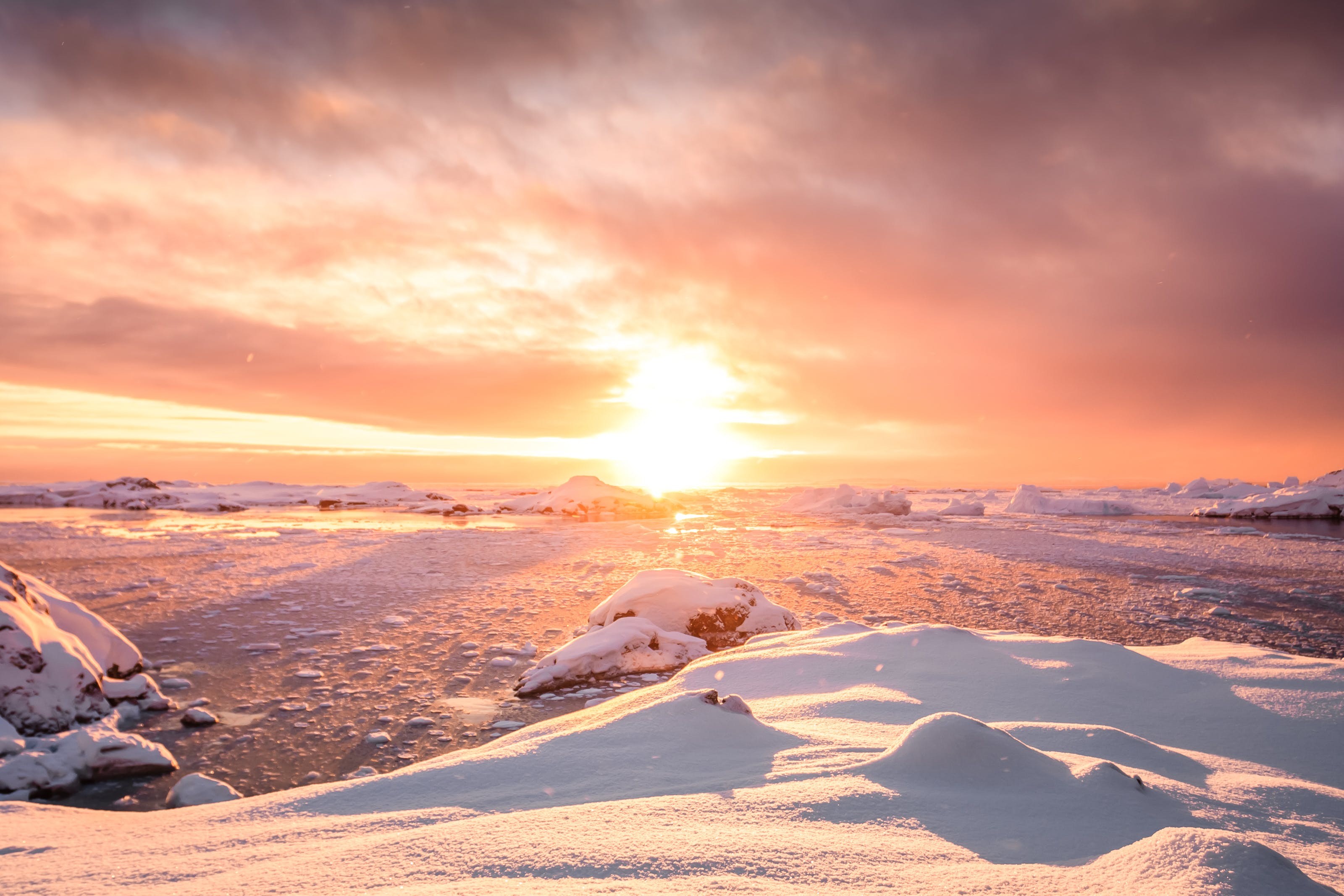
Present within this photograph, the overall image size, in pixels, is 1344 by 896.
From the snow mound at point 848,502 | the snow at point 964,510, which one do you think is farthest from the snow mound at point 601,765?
the snow at point 964,510

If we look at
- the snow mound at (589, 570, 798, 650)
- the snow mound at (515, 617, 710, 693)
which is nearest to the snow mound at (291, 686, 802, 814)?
the snow mound at (515, 617, 710, 693)

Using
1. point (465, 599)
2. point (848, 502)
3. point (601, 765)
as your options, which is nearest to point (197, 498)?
point (465, 599)

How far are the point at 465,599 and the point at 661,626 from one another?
3064 mm

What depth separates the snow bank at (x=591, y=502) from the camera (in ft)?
81.6

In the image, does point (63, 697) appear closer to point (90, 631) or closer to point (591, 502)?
point (90, 631)

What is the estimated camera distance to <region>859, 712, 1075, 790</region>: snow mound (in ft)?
6.39

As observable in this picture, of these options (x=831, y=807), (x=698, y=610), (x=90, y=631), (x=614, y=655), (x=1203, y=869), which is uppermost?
(x=1203, y=869)

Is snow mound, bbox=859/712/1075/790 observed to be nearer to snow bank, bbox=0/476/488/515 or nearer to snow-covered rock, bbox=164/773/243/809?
snow-covered rock, bbox=164/773/243/809

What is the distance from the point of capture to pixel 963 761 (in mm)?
2020

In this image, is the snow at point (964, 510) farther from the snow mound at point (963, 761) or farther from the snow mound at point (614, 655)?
the snow mound at point (963, 761)

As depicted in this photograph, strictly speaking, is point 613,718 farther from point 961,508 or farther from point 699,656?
point 961,508

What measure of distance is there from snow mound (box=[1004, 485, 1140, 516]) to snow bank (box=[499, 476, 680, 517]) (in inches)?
653

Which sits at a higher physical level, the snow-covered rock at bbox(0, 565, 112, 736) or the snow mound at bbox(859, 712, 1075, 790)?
the snow mound at bbox(859, 712, 1075, 790)

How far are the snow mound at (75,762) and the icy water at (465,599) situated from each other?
10 centimetres
